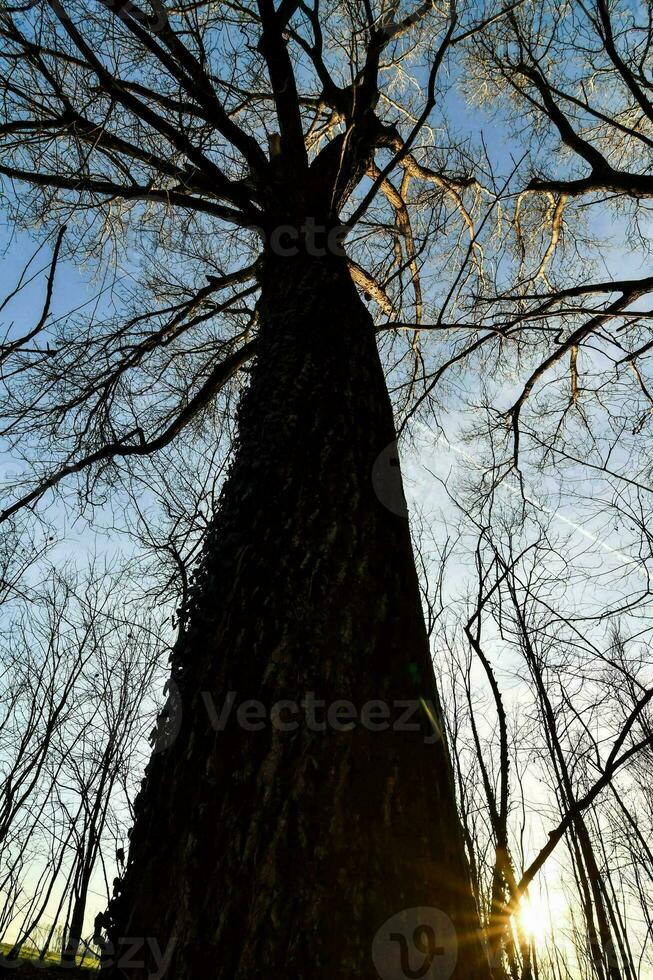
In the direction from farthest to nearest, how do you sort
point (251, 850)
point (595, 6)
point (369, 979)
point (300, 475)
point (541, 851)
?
point (595, 6) < point (300, 475) < point (541, 851) < point (251, 850) < point (369, 979)

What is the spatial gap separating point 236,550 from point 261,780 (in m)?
0.57

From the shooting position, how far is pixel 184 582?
1614 mm

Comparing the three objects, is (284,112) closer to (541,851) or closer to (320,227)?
(320,227)

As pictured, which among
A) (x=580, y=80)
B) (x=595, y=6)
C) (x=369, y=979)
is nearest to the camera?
(x=369, y=979)

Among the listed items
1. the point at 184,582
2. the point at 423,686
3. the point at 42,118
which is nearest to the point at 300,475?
the point at 184,582

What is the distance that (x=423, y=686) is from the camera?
4.00 ft

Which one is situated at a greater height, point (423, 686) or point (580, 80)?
point (580, 80)

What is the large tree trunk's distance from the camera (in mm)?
861

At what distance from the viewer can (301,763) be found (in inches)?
39.4

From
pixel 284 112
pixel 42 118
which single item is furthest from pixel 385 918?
pixel 284 112

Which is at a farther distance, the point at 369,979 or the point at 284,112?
the point at 284,112

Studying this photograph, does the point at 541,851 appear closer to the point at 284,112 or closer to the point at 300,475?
the point at 300,475

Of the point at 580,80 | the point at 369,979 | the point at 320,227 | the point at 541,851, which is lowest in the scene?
the point at 369,979

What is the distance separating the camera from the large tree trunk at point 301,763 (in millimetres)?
861
